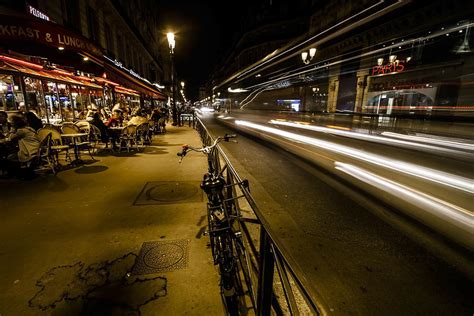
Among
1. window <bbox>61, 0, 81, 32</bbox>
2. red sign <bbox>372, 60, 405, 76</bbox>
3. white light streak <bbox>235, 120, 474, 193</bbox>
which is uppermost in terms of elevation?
window <bbox>61, 0, 81, 32</bbox>

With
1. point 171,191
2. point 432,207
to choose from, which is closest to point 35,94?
point 171,191

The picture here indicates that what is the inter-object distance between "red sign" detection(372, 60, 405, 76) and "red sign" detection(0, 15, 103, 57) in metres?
21.0

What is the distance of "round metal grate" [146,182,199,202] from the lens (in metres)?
5.04

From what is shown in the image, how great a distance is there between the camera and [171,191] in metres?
5.44

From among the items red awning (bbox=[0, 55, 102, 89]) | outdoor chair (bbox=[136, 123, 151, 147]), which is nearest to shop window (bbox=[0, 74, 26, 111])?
red awning (bbox=[0, 55, 102, 89])

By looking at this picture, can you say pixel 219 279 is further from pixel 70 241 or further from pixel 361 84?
pixel 361 84

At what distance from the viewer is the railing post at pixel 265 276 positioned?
1.53 metres

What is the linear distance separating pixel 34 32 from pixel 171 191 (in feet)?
14.7

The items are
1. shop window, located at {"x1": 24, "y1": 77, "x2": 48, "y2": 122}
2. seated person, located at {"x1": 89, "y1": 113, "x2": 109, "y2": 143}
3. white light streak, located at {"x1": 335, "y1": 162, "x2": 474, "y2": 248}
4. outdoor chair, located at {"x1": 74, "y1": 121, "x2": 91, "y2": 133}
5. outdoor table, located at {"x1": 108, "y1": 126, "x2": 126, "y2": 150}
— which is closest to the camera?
white light streak, located at {"x1": 335, "y1": 162, "x2": 474, "y2": 248}

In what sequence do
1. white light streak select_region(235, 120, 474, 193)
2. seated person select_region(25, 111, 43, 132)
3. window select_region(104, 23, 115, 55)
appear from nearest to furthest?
1. white light streak select_region(235, 120, 474, 193)
2. seated person select_region(25, 111, 43, 132)
3. window select_region(104, 23, 115, 55)

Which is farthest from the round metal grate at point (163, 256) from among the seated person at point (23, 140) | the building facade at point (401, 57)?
the building facade at point (401, 57)

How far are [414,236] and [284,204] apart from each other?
7.53 feet

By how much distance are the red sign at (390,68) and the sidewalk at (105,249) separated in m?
19.8

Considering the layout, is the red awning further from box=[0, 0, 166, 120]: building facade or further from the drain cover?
the drain cover
